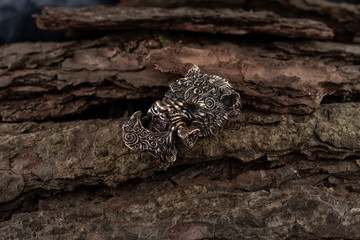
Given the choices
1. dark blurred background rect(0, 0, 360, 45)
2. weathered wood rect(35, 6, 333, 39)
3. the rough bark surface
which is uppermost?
weathered wood rect(35, 6, 333, 39)

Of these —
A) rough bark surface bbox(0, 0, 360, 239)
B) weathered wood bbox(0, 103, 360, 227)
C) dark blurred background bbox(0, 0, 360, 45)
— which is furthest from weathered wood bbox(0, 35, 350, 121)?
dark blurred background bbox(0, 0, 360, 45)

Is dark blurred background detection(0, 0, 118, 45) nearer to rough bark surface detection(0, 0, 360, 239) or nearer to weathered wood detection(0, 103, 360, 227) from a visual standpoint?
rough bark surface detection(0, 0, 360, 239)

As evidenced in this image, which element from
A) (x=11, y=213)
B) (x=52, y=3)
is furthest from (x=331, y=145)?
(x=52, y=3)

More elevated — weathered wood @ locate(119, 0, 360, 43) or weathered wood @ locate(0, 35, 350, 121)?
weathered wood @ locate(119, 0, 360, 43)

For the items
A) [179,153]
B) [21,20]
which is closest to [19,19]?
[21,20]

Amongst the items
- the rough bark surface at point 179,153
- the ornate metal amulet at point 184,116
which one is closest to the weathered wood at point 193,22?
the rough bark surface at point 179,153

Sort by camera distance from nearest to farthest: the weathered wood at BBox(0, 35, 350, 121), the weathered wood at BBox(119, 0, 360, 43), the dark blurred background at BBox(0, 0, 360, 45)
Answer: the weathered wood at BBox(0, 35, 350, 121), the weathered wood at BBox(119, 0, 360, 43), the dark blurred background at BBox(0, 0, 360, 45)

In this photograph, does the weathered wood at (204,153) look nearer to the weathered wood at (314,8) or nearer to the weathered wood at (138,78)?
the weathered wood at (138,78)
